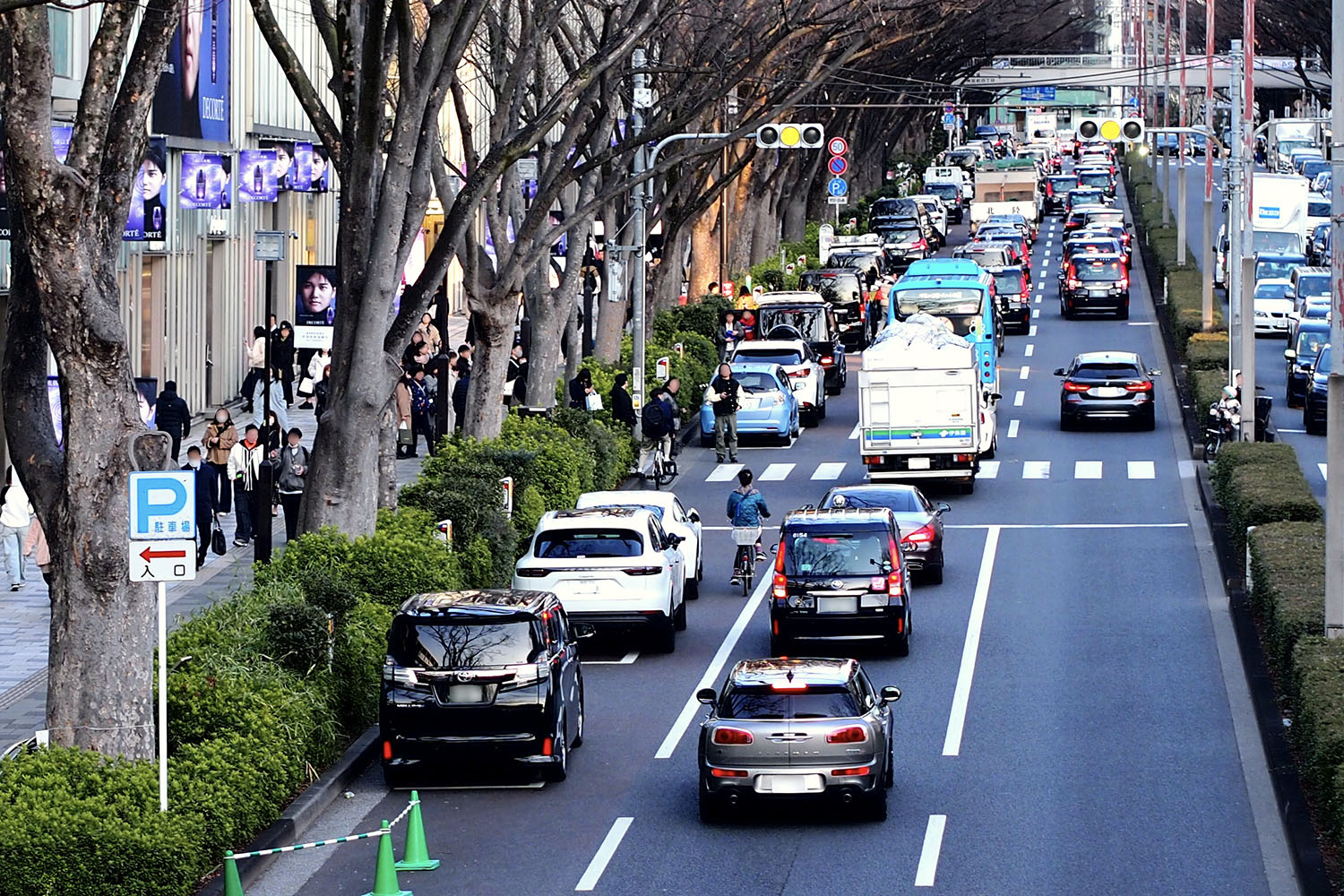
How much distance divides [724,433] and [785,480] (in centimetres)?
286

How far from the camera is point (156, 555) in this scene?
15539mm

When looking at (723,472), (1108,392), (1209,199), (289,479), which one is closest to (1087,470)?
(1108,392)

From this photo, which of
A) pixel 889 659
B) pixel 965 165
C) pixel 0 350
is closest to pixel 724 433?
pixel 0 350

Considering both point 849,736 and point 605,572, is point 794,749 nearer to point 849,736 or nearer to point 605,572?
point 849,736

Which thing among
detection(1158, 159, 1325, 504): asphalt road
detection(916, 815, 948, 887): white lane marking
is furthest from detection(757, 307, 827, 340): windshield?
detection(916, 815, 948, 887): white lane marking

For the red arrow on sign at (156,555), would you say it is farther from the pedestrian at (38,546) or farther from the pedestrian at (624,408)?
the pedestrian at (624,408)

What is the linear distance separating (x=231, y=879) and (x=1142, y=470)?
28.0 metres

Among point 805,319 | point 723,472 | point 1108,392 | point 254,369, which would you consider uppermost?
point 805,319

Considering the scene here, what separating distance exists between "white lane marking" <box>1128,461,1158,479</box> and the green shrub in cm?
1203

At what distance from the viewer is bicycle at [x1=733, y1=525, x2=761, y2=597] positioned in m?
28.9

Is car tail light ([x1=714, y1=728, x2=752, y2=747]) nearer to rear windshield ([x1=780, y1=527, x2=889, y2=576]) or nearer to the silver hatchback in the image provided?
the silver hatchback

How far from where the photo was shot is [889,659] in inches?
972

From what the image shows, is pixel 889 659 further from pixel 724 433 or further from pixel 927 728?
pixel 724 433

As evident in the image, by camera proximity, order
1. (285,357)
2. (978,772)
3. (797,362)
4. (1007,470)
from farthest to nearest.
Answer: (797,362) → (285,357) → (1007,470) → (978,772)
